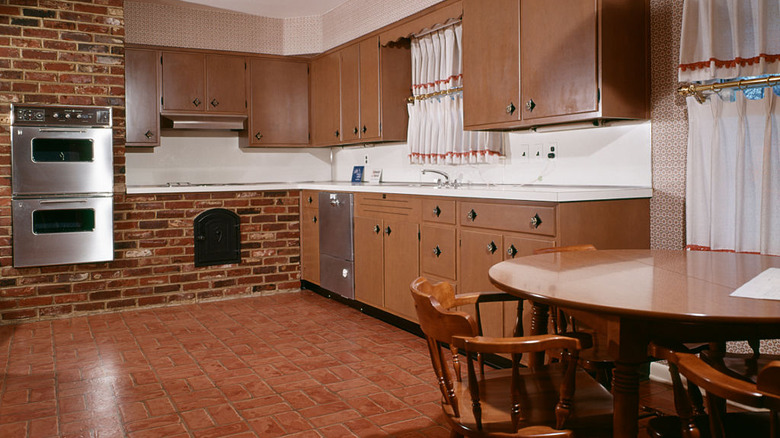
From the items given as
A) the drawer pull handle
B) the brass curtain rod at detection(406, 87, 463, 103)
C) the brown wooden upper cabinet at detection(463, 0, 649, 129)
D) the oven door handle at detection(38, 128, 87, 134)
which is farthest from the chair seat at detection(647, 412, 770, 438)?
the oven door handle at detection(38, 128, 87, 134)

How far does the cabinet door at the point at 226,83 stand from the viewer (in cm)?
634

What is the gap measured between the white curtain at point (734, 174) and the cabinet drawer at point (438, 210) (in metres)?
1.37

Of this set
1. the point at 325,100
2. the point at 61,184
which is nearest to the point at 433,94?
the point at 325,100

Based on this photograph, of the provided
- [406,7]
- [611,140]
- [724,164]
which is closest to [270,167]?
[406,7]

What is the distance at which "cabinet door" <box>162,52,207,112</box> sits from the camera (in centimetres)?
612

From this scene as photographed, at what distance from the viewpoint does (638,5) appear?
3494 mm

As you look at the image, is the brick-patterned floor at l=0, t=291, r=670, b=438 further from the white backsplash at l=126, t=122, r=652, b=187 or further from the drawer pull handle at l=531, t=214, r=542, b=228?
the white backsplash at l=126, t=122, r=652, b=187

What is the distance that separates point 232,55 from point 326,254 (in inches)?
90.7

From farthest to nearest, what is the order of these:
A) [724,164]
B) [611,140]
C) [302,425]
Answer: [611,140] < [724,164] < [302,425]

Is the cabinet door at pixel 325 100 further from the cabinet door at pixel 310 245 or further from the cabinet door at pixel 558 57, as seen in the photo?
Answer: the cabinet door at pixel 558 57

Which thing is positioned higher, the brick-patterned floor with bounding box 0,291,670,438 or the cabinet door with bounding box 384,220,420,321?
the cabinet door with bounding box 384,220,420,321

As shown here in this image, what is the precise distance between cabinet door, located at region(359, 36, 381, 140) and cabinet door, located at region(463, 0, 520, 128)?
1.42 metres

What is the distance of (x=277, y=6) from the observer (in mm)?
6184

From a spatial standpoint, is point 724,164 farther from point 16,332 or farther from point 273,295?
point 16,332
